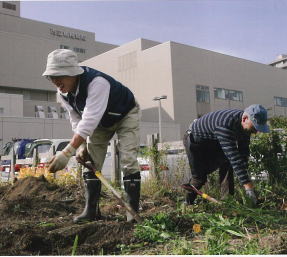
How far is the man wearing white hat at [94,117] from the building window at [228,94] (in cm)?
3809

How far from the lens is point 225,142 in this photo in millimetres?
4273

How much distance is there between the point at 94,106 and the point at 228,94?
1594 inches

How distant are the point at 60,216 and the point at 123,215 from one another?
0.74 metres

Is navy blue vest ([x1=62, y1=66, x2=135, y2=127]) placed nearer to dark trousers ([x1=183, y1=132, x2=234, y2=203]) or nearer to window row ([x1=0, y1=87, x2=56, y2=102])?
dark trousers ([x1=183, y1=132, x2=234, y2=203])

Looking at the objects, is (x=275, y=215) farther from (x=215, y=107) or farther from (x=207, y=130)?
(x=215, y=107)

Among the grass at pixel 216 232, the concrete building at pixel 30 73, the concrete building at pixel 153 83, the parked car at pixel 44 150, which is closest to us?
the grass at pixel 216 232

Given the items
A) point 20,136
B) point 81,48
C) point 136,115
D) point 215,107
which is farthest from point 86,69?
point 81,48

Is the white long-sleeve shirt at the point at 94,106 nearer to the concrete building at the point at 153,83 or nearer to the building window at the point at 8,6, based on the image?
the concrete building at the point at 153,83

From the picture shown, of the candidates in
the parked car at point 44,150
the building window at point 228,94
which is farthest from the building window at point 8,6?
the parked car at point 44,150

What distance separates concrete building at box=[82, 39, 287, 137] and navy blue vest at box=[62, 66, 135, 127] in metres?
32.9

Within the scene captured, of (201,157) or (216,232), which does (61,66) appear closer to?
(216,232)

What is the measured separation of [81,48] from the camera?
57938 millimetres

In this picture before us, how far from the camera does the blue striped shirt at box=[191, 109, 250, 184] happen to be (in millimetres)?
4152

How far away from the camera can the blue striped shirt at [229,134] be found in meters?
4.15
